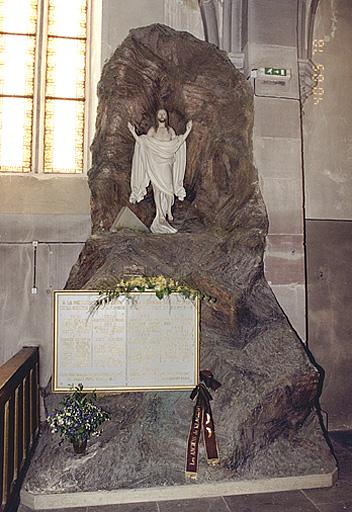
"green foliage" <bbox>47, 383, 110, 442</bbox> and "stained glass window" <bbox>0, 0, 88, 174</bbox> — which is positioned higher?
"stained glass window" <bbox>0, 0, 88, 174</bbox>

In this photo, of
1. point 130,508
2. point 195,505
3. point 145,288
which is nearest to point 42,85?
point 145,288

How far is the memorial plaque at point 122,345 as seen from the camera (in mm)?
4141

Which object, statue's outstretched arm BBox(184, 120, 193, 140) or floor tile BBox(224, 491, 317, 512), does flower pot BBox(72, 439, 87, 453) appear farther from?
statue's outstretched arm BBox(184, 120, 193, 140)

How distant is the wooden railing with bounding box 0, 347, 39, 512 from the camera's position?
3.26m

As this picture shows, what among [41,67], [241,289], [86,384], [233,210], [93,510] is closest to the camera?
[93,510]

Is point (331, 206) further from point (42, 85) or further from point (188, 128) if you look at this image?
point (42, 85)

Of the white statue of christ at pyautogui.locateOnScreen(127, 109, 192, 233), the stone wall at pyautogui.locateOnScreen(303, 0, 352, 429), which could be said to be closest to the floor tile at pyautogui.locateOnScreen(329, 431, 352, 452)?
the stone wall at pyautogui.locateOnScreen(303, 0, 352, 429)

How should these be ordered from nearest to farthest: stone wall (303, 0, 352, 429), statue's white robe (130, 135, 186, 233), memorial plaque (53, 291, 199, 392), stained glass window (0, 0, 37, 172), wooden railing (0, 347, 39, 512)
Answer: wooden railing (0, 347, 39, 512) → memorial plaque (53, 291, 199, 392) → statue's white robe (130, 135, 186, 233) → stone wall (303, 0, 352, 429) → stained glass window (0, 0, 37, 172)

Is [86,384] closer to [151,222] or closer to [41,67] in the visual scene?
[151,222]

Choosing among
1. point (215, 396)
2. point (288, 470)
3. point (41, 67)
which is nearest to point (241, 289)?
point (215, 396)

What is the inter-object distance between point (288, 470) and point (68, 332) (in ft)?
7.18

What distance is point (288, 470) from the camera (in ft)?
12.7

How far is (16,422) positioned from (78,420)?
486 mm

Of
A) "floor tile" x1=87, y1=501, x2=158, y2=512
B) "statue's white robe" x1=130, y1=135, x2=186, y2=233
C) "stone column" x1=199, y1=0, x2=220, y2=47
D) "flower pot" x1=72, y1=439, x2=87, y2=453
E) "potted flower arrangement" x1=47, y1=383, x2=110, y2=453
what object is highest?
"stone column" x1=199, y1=0, x2=220, y2=47
